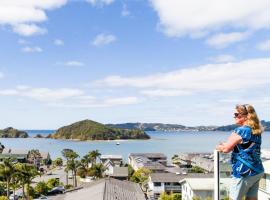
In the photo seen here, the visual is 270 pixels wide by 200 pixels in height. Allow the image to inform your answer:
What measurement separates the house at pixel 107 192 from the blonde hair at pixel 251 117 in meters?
23.7

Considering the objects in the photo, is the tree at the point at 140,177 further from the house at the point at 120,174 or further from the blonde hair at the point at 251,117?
the blonde hair at the point at 251,117

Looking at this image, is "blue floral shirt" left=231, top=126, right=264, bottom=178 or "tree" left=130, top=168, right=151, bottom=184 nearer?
A: "blue floral shirt" left=231, top=126, right=264, bottom=178

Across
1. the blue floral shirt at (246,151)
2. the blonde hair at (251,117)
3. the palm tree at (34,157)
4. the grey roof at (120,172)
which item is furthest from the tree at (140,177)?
the blonde hair at (251,117)

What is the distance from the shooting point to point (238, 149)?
15.0 ft

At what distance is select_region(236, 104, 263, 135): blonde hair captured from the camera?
4500mm

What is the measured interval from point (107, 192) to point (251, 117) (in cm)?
2554

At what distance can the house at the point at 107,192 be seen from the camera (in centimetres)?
→ 2839

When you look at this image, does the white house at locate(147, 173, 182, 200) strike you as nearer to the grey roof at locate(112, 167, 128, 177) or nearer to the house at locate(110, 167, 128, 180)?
the house at locate(110, 167, 128, 180)

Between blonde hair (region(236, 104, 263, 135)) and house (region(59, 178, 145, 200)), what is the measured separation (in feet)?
77.8

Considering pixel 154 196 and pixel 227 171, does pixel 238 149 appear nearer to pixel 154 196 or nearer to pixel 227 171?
pixel 227 171

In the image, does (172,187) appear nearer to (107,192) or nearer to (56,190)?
(56,190)

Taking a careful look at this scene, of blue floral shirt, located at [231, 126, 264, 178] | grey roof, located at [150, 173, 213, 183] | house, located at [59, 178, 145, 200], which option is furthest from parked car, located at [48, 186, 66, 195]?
blue floral shirt, located at [231, 126, 264, 178]

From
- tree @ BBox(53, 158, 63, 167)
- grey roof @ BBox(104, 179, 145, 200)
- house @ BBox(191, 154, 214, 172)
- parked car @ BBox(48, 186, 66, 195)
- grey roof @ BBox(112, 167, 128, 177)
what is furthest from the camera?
tree @ BBox(53, 158, 63, 167)

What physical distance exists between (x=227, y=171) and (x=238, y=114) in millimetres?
1154
